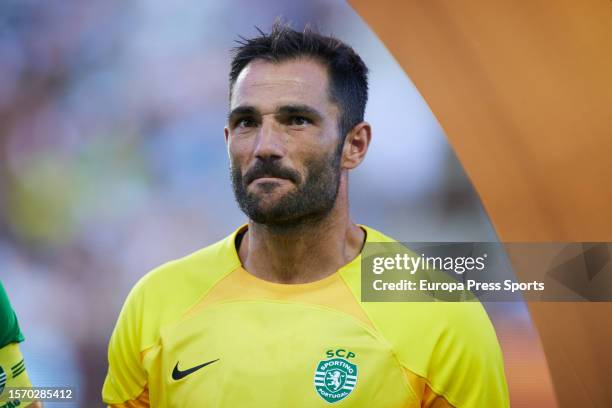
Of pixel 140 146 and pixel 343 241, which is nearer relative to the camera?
pixel 343 241

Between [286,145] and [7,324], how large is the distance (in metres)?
1.29

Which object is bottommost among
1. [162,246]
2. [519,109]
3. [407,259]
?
[162,246]

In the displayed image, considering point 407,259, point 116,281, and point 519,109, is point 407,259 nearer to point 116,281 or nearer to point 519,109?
point 519,109

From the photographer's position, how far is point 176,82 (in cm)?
292

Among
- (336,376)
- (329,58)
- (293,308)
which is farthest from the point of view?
(329,58)

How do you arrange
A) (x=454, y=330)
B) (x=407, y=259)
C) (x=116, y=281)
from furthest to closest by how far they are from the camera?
(x=116, y=281)
(x=407, y=259)
(x=454, y=330)

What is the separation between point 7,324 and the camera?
2.80m

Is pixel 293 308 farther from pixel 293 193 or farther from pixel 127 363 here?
pixel 127 363

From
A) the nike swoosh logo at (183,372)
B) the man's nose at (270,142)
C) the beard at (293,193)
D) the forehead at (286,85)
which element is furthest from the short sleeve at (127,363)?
the forehead at (286,85)

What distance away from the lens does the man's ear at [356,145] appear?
2.57 meters

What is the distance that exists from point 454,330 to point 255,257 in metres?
0.70

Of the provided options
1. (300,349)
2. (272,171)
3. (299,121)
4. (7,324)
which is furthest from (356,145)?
(7,324)

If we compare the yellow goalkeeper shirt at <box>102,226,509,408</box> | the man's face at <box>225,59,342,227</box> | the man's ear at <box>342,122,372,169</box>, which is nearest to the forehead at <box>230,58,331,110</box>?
the man's face at <box>225,59,342,227</box>

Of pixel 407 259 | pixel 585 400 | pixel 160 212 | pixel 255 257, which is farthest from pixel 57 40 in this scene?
pixel 585 400
